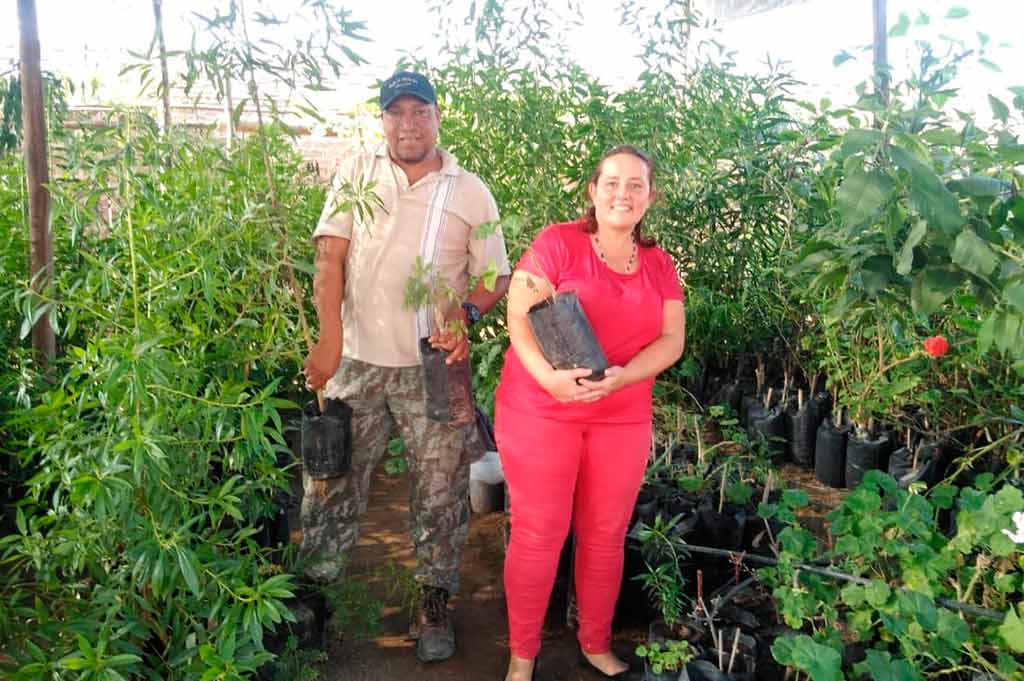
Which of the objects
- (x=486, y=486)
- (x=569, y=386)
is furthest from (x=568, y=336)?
(x=486, y=486)

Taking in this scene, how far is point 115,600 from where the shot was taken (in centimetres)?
166

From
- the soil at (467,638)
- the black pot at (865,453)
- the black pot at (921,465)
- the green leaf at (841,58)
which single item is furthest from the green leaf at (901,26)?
the black pot at (865,453)

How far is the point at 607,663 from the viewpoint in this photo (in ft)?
7.75

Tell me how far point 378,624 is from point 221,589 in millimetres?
980

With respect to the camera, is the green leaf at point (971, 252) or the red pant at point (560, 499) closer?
the green leaf at point (971, 252)

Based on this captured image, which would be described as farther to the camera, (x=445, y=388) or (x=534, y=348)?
(x=445, y=388)

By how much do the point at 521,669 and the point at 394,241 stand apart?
121 centimetres

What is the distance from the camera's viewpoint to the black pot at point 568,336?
1.95 metres

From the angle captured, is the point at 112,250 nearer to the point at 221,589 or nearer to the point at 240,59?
the point at 240,59

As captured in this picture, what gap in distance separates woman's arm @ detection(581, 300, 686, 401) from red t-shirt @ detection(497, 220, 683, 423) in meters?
0.02

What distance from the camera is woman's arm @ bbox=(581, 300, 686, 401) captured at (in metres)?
2.02

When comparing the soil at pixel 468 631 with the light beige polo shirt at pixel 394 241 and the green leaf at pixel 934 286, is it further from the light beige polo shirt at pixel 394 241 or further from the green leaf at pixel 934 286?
the green leaf at pixel 934 286

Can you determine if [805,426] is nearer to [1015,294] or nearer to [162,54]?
[1015,294]

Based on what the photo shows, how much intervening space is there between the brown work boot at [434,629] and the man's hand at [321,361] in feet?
2.47
